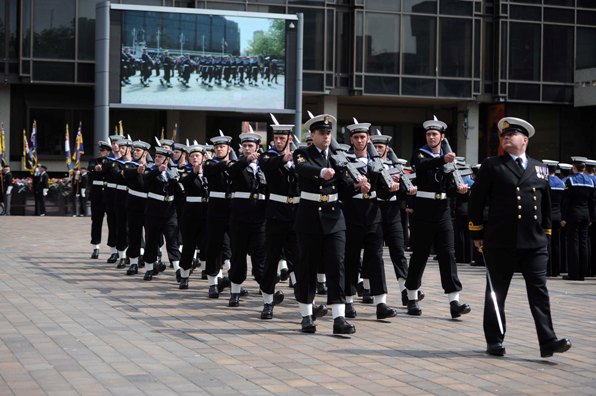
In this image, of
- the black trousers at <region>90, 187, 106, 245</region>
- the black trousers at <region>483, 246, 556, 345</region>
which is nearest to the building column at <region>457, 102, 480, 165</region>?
the black trousers at <region>90, 187, 106, 245</region>

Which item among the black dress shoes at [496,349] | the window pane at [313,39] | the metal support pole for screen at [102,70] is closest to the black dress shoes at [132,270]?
the black dress shoes at [496,349]

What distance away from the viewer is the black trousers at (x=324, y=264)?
35.1 feet

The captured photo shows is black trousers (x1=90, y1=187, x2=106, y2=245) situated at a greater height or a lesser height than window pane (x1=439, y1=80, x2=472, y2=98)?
lesser

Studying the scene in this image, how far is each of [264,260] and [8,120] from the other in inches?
1231

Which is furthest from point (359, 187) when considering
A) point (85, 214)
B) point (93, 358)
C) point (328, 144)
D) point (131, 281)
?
point (85, 214)

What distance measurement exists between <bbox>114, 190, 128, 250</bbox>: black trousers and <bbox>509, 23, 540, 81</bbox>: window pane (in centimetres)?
3003

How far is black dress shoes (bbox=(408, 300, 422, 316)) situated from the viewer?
40.0 ft

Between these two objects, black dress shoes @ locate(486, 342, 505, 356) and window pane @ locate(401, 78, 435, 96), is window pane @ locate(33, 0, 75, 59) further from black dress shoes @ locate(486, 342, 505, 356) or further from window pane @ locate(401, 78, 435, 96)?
black dress shoes @ locate(486, 342, 505, 356)

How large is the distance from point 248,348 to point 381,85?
34662 mm

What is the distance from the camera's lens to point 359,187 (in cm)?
1084

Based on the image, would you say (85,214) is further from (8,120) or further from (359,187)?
(359,187)

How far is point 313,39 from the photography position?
4291cm

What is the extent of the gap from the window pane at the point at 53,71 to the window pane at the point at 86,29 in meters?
0.66

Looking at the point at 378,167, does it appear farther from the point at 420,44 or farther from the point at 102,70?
the point at 420,44
